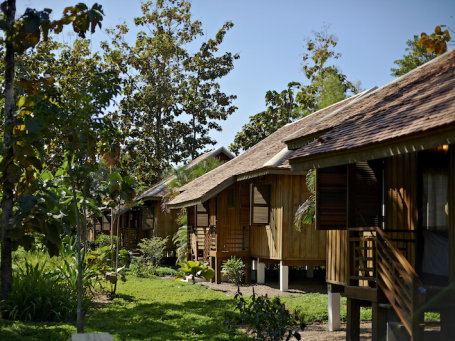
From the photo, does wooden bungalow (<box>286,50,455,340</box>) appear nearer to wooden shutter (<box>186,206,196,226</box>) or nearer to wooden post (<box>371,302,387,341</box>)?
wooden post (<box>371,302,387,341</box>)

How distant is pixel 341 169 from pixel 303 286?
11128mm

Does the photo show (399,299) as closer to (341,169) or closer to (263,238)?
(341,169)

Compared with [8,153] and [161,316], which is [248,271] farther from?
[8,153]

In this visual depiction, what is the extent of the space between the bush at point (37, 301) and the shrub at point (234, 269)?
31.6 ft

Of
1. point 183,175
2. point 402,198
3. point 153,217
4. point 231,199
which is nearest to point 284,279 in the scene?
point 231,199

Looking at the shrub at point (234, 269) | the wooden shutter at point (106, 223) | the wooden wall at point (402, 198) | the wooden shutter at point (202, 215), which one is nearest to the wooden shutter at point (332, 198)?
→ the wooden wall at point (402, 198)

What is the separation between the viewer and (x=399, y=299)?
923cm

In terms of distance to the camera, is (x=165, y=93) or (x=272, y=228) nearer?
(x=272, y=228)

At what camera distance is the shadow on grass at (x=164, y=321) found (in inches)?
473

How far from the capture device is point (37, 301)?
1323 centimetres

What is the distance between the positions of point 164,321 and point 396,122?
21.7 ft

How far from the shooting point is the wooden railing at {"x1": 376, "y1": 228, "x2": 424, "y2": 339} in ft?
28.5

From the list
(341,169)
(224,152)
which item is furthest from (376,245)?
(224,152)

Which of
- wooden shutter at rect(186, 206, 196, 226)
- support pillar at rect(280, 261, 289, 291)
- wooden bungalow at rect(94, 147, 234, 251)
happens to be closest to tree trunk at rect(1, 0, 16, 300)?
support pillar at rect(280, 261, 289, 291)
